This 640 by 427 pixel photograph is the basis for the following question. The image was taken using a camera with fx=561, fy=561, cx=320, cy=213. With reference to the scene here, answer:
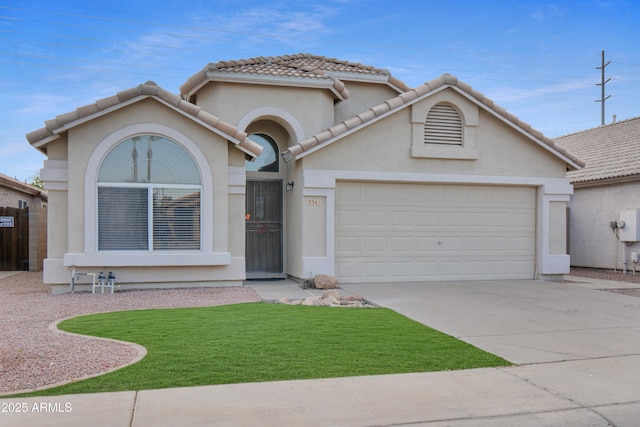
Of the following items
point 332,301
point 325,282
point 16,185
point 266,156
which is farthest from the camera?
point 16,185

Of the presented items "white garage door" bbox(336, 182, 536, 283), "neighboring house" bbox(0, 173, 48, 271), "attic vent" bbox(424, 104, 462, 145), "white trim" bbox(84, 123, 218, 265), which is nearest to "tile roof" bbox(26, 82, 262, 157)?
"white trim" bbox(84, 123, 218, 265)

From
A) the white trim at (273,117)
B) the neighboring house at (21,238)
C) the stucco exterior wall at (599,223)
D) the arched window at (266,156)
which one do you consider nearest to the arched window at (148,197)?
the white trim at (273,117)

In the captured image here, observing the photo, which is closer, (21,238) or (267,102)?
(267,102)

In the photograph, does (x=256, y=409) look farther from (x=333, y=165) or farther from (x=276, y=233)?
(x=276, y=233)

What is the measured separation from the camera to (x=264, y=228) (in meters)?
14.9

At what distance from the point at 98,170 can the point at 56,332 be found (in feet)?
15.3

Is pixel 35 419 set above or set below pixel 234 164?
below

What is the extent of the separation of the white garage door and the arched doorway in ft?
6.84

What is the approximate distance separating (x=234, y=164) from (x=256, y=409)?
8.27 m

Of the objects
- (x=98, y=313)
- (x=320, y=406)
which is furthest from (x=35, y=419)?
(x=98, y=313)

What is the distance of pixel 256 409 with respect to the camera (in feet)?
16.4

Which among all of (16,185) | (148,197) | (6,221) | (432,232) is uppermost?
(16,185)

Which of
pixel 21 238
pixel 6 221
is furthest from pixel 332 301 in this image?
pixel 6 221

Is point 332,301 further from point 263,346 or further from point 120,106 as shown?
point 120,106
